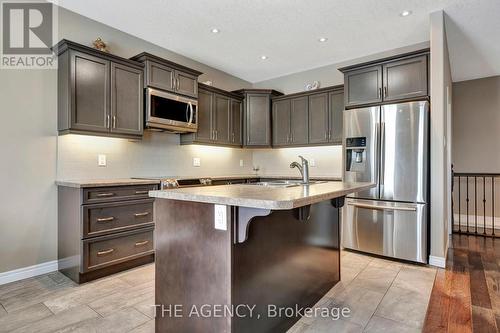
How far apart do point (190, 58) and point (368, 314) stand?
403 cm

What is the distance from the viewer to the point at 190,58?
4.41m

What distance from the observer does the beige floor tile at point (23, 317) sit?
1.95 meters

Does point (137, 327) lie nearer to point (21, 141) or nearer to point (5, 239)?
point (5, 239)

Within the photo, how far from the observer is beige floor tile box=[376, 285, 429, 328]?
2035 mm

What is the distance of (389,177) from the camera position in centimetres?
331

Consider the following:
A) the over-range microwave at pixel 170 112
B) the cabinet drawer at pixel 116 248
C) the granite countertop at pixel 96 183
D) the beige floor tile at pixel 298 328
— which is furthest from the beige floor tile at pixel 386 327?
the over-range microwave at pixel 170 112

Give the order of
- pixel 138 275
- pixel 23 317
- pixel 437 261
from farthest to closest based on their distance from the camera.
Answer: pixel 437 261 < pixel 138 275 < pixel 23 317

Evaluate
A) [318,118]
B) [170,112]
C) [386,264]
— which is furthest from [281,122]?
[386,264]

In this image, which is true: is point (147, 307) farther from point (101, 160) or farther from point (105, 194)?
point (101, 160)

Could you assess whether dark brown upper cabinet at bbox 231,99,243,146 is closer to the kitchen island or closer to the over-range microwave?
the over-range microwave

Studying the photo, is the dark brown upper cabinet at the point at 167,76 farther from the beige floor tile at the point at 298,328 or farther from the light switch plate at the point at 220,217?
the beige floor tile at the point at 298,328

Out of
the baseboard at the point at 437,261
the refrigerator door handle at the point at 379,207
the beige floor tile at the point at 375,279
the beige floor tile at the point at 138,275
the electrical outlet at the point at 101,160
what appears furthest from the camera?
the electrical outlet at the point at 101,160

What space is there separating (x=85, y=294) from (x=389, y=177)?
330 cm

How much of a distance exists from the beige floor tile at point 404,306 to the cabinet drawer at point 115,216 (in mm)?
2379
